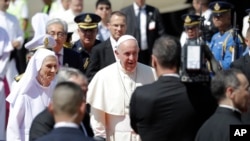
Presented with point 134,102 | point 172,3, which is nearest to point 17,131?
point 134,102

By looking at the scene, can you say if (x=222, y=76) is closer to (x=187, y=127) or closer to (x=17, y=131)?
(x=187, y=127)

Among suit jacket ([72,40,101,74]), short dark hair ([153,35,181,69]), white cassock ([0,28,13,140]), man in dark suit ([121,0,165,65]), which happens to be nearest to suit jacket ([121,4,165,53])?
man in dark suit ([121,0,165,65])

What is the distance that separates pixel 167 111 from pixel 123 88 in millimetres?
1876

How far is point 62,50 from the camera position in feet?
40.4

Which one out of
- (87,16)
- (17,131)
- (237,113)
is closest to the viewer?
(237,113)

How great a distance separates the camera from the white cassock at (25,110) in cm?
1016

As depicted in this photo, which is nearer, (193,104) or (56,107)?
(56,107)

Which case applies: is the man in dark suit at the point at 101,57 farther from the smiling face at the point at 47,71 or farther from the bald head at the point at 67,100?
the bald head at the point at 67,100

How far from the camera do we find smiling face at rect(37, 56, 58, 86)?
10383mm

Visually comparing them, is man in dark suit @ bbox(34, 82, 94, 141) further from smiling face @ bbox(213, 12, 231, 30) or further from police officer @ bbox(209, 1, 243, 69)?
smiling face @ bbox(213, 12, 231, 30)

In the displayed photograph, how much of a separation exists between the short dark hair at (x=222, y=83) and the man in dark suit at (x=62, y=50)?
146 inches

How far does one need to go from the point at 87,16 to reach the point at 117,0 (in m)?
5.87

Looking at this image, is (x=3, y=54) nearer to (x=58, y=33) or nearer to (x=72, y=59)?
(x=58, y=33)

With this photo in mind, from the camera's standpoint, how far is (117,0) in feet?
65.0
